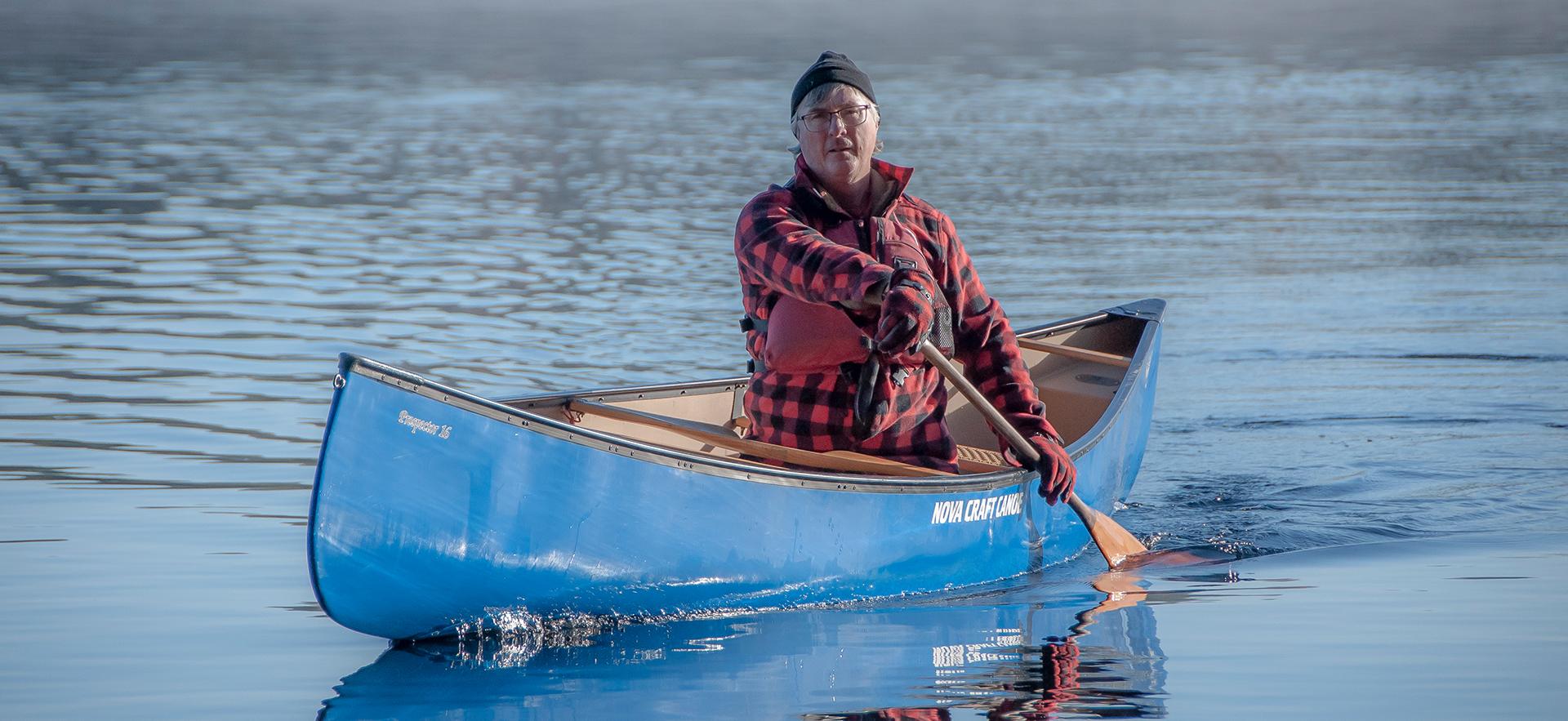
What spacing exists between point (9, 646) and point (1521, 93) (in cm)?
2434

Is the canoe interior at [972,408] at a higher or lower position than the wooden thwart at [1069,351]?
lower

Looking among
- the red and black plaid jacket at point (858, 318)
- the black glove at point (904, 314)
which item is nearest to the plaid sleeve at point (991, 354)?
the red and black plaid jacket at point (858, 318)

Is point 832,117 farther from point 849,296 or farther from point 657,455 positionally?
point 657,455

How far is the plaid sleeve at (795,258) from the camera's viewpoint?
5.24 metres

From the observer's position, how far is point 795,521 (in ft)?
18.2

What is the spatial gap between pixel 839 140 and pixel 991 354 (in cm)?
101

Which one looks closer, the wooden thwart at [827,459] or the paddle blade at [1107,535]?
the wooden thwart at [827,459]

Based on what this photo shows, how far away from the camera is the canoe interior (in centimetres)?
667

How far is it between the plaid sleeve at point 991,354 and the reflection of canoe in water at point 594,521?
0.70ft

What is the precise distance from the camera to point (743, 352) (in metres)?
10.3

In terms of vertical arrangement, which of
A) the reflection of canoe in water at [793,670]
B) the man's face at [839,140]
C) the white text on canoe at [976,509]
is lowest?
the reflection of canoe in water at [793,670]

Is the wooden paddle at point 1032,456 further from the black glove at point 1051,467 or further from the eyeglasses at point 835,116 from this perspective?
the eyeglasses at point 835,116

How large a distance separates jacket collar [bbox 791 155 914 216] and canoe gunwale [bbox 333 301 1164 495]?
2.70 feet

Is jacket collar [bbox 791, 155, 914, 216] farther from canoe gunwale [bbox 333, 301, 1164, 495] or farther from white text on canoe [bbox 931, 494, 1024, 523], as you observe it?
white text on canoe [bbox 931, 494, 1024, 523]
